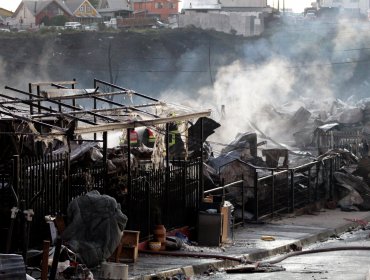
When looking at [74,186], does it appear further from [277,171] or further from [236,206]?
[277,171]

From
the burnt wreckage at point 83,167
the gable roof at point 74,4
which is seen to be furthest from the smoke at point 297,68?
the burnt wreckage at point 83,167

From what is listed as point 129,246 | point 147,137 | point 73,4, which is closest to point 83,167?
point 129,246

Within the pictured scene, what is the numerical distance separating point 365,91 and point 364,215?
263ft

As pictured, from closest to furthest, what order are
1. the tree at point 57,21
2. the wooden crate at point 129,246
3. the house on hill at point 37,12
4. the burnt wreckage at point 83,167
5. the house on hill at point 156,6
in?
the burnt wreckage at point 83,167
the wooden crate at point 129,246
the house on hill at point 37,12
the tree at point 57,21
the house on hill at point 156,6

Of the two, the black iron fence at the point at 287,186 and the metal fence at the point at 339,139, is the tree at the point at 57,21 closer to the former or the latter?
the metal fence at the point at 339,139

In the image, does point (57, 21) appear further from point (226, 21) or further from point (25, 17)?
point (226, 21)

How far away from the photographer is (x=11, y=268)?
1395 cm

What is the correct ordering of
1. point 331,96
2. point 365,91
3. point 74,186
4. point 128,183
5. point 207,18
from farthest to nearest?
point 207,18
point 365,91
point 331,96
point 128,183
point 74,186

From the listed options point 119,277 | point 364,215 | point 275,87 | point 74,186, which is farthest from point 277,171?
point 275,87

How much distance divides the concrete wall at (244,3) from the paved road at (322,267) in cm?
11703

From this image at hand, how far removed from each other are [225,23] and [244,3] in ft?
71.5

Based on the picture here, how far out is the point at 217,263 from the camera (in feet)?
70.6

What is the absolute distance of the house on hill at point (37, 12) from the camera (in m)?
123

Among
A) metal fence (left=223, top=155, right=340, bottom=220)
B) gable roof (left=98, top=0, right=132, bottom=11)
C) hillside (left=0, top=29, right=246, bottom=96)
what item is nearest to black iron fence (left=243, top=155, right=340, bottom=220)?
metal fence (left=223, top=155, right=340, bottom=220)
